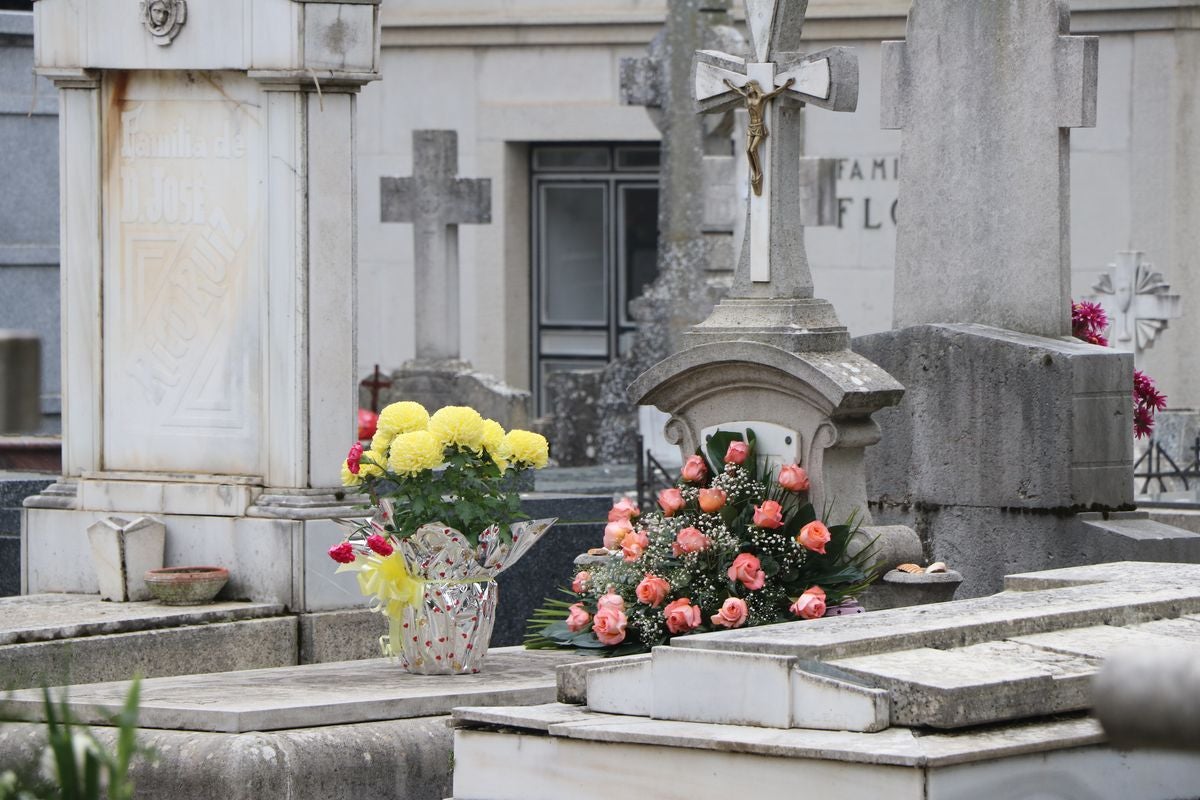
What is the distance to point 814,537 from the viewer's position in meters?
7.03

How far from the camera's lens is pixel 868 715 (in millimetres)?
4996

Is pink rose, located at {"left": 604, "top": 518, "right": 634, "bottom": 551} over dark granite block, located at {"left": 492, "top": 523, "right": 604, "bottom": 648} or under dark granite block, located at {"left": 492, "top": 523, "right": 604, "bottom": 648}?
over

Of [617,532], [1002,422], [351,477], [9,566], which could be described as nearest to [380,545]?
[351,477]

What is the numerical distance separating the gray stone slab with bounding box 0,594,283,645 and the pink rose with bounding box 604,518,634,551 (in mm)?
1326

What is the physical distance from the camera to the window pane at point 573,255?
1928 centimetres

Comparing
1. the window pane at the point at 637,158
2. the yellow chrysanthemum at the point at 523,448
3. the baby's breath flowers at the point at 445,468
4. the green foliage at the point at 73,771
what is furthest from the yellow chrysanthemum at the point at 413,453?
the window pane at the point at 637,158

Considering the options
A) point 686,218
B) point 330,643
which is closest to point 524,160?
point 686,218

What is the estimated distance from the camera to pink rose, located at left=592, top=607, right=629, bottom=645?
686 centimetres

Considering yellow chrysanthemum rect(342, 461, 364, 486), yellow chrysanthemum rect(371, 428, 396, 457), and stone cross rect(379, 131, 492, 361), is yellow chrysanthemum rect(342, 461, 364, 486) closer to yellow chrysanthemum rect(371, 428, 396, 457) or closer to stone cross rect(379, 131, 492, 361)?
yellow chrysanthemum rect(371, 428, 396, 457)

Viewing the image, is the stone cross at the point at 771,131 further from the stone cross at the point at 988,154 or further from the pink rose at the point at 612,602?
the pink rose at the point at 612,602

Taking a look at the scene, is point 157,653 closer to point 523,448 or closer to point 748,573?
point 523,448

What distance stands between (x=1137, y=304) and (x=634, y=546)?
671cm

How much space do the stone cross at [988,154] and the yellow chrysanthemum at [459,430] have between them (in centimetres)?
277

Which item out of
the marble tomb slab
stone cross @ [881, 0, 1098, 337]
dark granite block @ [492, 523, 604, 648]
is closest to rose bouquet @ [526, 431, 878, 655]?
the marble tomb slab
